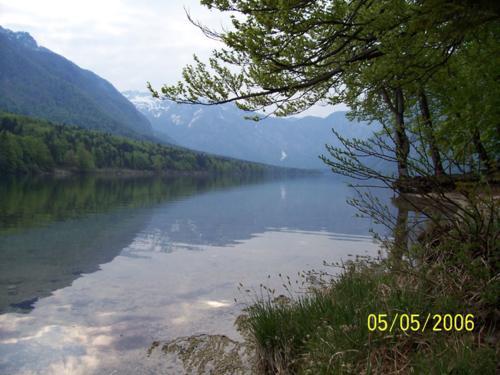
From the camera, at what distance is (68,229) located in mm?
23656

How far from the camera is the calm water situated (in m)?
8.16

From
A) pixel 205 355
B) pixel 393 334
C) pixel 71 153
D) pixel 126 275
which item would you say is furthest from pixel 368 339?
pixel 71 153

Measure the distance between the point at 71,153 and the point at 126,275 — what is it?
4889 inches

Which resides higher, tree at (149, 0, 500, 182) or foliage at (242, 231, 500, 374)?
tree at (149, 0, 500, 182)

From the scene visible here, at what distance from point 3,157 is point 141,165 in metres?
56.0

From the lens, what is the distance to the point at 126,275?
14.0 m

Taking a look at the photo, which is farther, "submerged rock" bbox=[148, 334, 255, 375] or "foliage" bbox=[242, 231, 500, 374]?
"submerged rock" bbox=[148, 334, 255, 375]

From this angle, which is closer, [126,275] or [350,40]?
[350,40]
